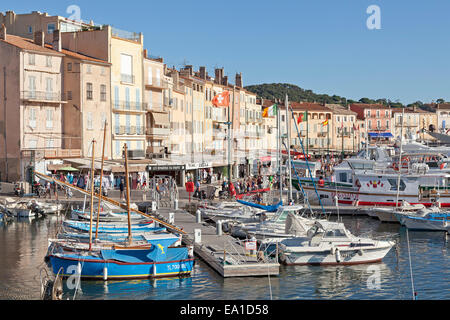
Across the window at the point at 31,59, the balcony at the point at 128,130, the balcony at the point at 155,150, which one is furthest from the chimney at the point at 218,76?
the window at the point at 31,59

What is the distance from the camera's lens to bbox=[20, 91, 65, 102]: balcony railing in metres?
54.6

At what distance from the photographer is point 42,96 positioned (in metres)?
56.2

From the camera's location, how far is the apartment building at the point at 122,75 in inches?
2453

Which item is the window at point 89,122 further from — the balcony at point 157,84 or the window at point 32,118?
the balcony at point 157,84

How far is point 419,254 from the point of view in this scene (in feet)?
107

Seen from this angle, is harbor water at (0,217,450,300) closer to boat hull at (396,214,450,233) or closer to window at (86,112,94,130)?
boat hull at (396,214,450,233)

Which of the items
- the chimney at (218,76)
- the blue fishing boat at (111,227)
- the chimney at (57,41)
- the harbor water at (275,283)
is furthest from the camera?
the chimney at (218,76)

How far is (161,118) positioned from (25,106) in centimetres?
1781

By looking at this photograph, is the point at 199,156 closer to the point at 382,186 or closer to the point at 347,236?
the point at 382,186

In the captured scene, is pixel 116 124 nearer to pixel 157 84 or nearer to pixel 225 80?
pixel 157 84

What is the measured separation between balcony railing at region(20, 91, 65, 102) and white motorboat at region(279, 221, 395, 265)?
33753 millimetres

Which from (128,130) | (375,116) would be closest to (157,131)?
(128,130)

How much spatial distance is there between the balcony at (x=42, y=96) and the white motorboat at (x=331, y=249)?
33679mm
